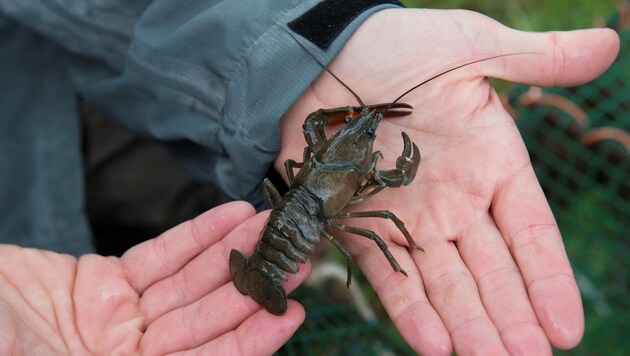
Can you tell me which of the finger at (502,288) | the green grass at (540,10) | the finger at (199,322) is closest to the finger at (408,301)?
the finger at (502,288)

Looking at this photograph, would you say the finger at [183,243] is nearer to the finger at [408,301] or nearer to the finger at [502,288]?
the finger at [408,301]

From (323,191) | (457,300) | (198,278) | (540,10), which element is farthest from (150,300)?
(540,10)

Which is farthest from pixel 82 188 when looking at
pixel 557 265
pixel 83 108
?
pixel 557 265

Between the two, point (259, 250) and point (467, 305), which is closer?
point (467, 305)

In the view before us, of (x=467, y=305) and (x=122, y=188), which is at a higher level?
(x=467, y=305)

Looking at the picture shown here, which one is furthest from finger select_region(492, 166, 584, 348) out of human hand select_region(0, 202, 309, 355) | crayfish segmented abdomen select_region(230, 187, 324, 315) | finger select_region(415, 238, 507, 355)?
human hand select_region(0, 202, 309, 355)

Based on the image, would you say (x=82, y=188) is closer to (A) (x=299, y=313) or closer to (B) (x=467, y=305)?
(A) (x=299, y=313)

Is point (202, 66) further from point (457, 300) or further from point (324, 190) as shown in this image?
point (457, 300)
